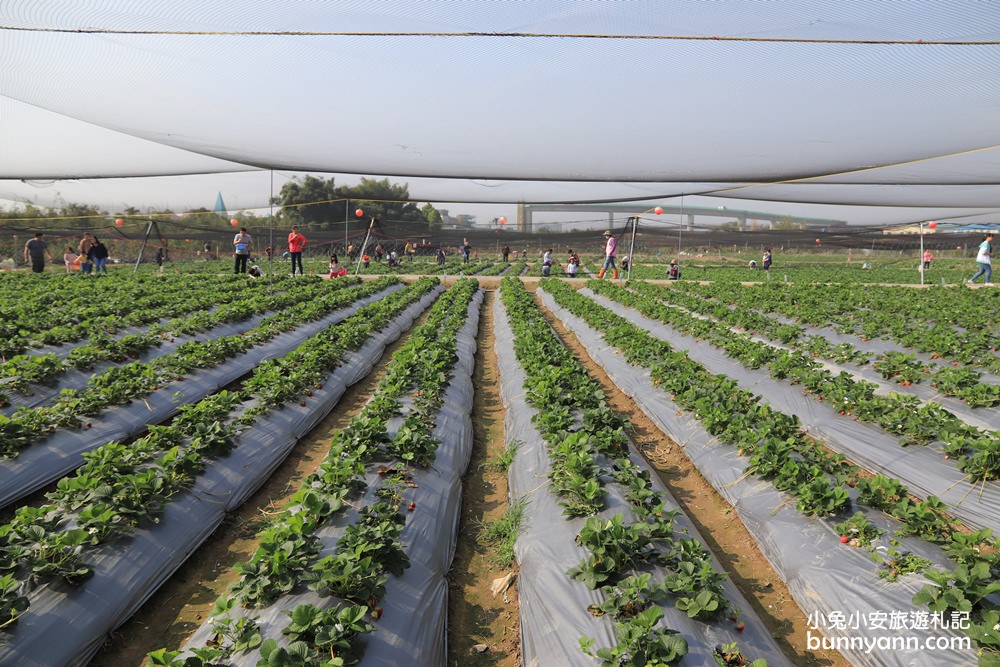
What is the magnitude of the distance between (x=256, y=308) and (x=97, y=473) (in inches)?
343

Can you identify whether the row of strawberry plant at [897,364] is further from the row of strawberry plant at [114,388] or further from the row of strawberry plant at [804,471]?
the row of strawberry plant at [114,388]

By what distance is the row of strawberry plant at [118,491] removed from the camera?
125 inches

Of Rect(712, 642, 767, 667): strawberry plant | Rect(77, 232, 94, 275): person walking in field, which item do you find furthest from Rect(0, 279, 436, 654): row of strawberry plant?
Rect(77, 232, 94, 275): person walking in field

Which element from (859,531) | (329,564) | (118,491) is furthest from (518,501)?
(118,491)

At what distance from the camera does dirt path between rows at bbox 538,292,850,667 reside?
11.2 feet

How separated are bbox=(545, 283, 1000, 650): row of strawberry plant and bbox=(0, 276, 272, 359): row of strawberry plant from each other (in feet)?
30.5

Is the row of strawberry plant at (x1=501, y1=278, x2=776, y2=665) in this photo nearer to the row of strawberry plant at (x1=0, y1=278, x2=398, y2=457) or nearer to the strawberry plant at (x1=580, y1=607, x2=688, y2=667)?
the strawberry plant at (x1=580, y1=607, x2=688, y2=667)

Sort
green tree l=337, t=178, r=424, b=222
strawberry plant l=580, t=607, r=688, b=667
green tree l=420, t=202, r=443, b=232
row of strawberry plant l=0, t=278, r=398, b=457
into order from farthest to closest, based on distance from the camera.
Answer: green tree l=420, t=202, r=443, b=232 < green tree l=337, t=178, r=424, b=222 < row of strawberry plant l=0, t=278, r=398, b=457 < strawberry plant l=580, t=607, r=688, b=667

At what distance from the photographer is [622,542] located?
337 centimetres

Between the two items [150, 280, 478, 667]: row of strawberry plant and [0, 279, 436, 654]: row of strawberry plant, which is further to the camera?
[0, 279, 436, 654]: row of strawberry plant

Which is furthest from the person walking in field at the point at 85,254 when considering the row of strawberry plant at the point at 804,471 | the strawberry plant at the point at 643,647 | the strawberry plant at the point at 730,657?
the strawberry plant at the point at 730,657

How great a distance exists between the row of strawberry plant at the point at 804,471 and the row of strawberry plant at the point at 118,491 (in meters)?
4.86

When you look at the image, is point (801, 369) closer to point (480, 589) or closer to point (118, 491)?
point (480, 589)

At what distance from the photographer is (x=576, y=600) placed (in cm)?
323
